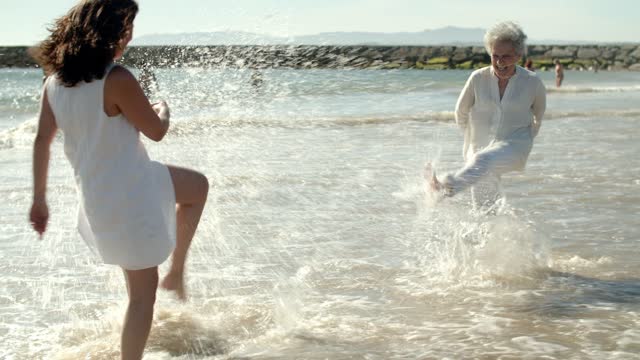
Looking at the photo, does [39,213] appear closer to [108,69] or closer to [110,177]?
[110,177]

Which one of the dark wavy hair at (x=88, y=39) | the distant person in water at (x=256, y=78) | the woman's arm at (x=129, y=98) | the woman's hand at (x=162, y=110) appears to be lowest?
the distant person in water at (x=256, y=78)

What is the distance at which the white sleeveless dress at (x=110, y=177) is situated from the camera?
133 inches

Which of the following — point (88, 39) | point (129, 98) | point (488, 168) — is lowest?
point (488, 168)

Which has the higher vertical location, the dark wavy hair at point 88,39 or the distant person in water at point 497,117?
the dark wavy hair at point 88,39

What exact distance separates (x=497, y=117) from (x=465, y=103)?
25cm

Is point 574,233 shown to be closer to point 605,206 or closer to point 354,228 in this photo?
point 605,206

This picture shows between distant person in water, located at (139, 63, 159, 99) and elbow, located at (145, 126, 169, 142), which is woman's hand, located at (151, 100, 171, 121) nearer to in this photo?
elbow, located at (145, 126, 169, 142)

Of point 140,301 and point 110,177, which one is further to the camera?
point 140,301

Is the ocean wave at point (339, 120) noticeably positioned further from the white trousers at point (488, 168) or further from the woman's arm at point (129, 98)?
the woman's arm at point (129, 98)

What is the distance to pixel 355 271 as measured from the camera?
5820 mm

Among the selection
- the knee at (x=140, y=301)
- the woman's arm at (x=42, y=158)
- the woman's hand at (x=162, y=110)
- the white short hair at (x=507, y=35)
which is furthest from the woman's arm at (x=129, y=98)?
the white short hair at (x=507, y=35)

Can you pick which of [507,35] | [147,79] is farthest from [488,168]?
[147,79]

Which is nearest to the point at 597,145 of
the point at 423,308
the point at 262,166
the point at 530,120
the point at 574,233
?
the point at 262,166

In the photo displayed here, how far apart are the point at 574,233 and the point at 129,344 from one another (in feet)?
14.2
